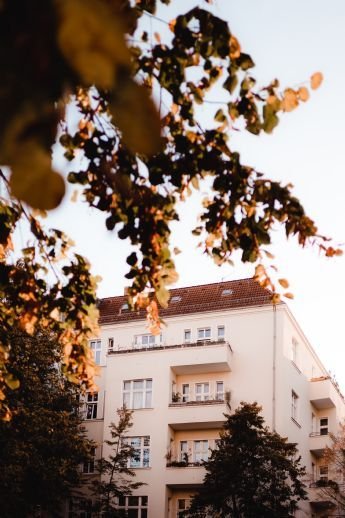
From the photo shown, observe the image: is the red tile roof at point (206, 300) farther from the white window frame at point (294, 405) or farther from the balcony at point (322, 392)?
the balcony at point (322, 392)

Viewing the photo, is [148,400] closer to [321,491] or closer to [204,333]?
[204,333]

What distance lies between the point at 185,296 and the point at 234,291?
3012 mm

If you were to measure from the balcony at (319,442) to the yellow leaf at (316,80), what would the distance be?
35.2 metres

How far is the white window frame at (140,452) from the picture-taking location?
33969mm

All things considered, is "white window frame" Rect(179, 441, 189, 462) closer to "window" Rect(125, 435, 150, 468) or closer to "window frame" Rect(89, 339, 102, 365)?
"window" Rect(125, 435, 150, 468)

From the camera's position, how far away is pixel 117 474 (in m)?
34.5


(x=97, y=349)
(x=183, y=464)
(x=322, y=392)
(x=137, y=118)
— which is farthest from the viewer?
(x=97, y=349)


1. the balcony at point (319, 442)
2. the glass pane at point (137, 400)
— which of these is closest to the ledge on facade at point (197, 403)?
the glass pane at point (137, 400)

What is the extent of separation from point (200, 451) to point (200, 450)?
0.16ft

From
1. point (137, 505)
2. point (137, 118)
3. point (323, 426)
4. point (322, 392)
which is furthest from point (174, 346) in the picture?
point (137, 118)

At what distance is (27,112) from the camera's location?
1.49m

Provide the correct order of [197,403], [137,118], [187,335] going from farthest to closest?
[187,335]
[197,403]
[137,118]

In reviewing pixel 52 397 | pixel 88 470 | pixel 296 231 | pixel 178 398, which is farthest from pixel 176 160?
pixel 88 470

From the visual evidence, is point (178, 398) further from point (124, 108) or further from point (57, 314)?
point (124, 108)
